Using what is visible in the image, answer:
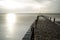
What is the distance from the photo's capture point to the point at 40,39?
7535 millimetres

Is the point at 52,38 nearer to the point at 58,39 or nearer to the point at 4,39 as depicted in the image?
the point at 58,39

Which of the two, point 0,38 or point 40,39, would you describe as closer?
point 40,39

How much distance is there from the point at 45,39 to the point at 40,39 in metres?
0.38

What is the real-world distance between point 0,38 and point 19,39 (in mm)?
3126

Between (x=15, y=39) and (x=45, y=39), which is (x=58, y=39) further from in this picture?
(x=15, y=39)

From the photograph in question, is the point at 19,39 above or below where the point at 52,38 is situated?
below

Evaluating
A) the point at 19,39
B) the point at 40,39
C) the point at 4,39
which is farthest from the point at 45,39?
the point at 4,39

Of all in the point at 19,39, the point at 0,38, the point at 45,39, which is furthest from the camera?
the point at 0,38

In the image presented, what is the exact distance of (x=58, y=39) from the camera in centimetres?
744

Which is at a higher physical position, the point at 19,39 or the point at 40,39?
the point at 40,39

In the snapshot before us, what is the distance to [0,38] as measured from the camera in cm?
1988

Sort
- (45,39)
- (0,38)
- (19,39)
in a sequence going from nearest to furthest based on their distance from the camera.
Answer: (45,39) → (19,39) → (0,38)

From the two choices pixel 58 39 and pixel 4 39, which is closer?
pixel 58 39

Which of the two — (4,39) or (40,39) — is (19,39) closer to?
(4,39)
